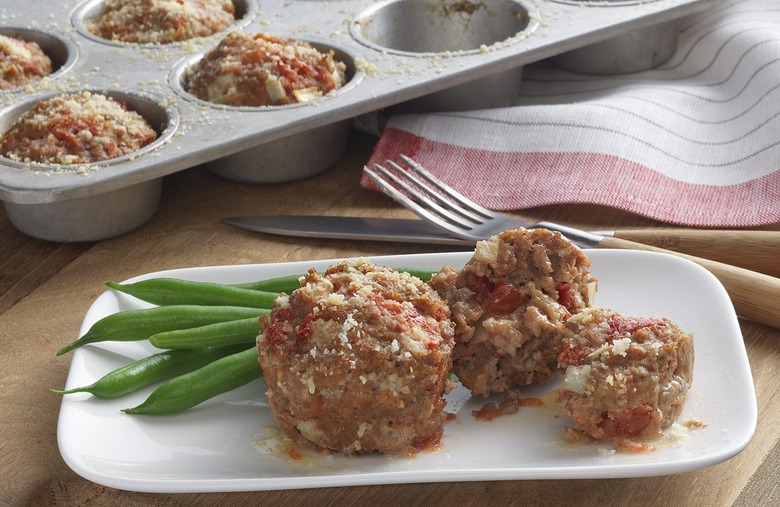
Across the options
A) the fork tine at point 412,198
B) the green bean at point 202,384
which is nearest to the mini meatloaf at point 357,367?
the green bean at point 202,384

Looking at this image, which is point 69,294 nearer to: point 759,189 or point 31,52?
point 31,52

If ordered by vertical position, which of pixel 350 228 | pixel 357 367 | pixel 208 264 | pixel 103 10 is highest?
pixel 357 367

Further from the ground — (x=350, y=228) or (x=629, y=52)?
(x=629, y=52)

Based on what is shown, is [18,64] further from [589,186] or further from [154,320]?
[589,186]

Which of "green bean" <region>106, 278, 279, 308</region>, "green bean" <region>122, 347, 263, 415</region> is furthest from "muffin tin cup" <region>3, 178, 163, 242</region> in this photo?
"green bean" <region>122, 347, 263, 415</region>

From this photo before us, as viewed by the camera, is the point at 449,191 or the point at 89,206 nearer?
the point at 89,206

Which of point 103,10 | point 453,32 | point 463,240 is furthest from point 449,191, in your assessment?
point 103,10

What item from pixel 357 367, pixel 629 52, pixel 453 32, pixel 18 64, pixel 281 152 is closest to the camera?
pixel 357 367

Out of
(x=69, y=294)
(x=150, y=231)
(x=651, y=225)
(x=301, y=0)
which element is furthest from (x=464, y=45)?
(x=69, y=294)
